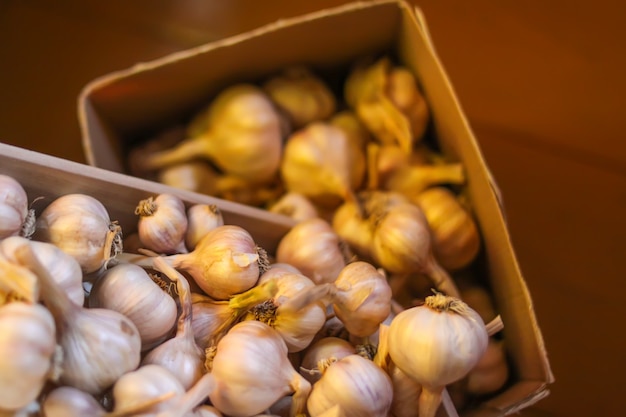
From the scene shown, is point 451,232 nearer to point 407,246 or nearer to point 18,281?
point 407,246

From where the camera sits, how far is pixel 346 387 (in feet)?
1.72

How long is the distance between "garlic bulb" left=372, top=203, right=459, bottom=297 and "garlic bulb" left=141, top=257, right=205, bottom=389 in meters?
0.26

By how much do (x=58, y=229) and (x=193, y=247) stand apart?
0.16 meters

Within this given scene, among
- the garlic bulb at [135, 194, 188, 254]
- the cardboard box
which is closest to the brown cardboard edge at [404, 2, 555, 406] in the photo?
the cardboard box

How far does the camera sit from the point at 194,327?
59cm

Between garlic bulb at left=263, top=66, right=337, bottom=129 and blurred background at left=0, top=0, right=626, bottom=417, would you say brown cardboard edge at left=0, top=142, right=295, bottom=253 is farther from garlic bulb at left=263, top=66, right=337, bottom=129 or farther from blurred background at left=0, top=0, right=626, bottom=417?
blurred background at left=0, top=0, right=626, bottom=417

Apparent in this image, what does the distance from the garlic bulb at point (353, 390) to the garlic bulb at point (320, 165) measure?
1.07 feet

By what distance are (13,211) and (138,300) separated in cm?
13

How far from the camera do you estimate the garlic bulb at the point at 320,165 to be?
2.76ft

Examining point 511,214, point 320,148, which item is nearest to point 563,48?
point 511,214

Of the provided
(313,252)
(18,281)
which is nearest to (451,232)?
(313,252)

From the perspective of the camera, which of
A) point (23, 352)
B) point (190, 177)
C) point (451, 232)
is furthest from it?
point (190, 177)

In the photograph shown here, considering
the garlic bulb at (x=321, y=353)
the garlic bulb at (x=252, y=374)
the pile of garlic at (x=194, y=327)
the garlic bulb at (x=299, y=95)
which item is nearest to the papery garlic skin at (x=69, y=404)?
the pile of garlic at (x=194, y=327)

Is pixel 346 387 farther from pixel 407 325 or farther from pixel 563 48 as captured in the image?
pixel 563 48
